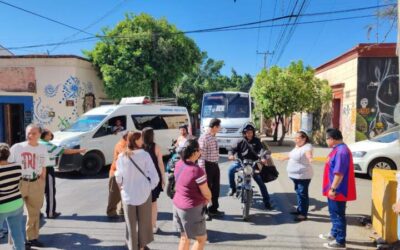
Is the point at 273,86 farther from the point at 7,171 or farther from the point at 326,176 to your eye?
the point at 7,171

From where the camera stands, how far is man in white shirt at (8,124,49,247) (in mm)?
4977

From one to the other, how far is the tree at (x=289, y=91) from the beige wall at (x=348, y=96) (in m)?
1.30

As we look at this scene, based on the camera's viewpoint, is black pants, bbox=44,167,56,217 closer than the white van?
Yes

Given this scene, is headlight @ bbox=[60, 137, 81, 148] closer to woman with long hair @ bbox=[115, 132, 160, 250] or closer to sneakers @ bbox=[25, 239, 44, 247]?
sneakers @ bbox=[25, 239, 44, 247]

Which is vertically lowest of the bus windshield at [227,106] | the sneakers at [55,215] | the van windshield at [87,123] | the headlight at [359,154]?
the sneakers at [55,215]

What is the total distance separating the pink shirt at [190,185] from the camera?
3.89 m

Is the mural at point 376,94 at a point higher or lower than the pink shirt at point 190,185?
higher

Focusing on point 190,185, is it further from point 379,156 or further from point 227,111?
point 227,111

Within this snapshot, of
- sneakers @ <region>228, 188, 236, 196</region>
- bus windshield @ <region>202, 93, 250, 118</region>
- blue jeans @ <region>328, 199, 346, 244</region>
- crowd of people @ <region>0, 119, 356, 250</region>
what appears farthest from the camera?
bus windshield @ <region>202, 93, 250, 118</region>

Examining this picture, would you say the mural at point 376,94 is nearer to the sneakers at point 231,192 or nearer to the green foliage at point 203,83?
the sneakers at point 231,192

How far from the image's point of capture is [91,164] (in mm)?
10930

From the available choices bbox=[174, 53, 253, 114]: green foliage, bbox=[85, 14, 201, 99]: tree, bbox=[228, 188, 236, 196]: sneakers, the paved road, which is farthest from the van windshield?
bbox=[174, 53, 253, 114]: green foliage

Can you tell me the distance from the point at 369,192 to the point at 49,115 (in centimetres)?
1516

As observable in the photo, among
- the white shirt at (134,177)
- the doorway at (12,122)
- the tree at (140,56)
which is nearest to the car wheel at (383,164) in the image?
the white shirt at (134,177)
